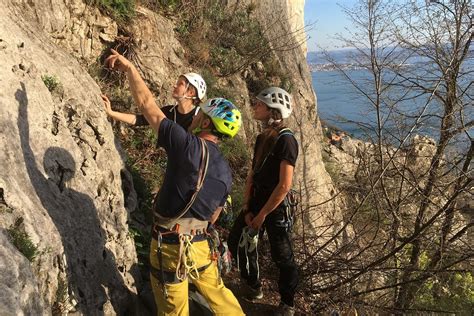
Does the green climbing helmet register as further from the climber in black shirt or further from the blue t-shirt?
the climber in black shirt

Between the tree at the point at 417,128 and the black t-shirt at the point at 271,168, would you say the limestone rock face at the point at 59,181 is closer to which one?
the black t-shirt at the point at 271,168

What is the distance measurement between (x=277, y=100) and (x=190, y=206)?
1.50 metres

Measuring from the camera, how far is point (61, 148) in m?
3.34

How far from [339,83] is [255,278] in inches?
183

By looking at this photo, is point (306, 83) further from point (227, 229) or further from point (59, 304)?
point (59, 304)

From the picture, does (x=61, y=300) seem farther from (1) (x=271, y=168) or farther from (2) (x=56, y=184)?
(1) (x=271, y=168)

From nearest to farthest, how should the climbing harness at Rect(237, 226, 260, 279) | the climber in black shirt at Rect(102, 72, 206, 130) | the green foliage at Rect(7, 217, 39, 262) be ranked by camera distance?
the green foliage at Rect(7, 217, 39, 262), the climber in black shirt at Rect(102, 72, 206, 130), the climbing harness at Rect(237, 226, 260, 279)

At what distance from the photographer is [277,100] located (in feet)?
12.3

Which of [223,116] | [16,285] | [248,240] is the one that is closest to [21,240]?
[16,285]

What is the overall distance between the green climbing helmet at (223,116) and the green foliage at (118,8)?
4.48 meters

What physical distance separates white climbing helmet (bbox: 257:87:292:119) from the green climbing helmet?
3.31ft

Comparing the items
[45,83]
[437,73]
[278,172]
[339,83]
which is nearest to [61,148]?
[45,83]

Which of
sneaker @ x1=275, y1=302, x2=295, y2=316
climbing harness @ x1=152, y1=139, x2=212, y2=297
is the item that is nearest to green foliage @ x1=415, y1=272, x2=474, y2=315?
sneaker @ x1=275, y1=302, x2=295, y2=316

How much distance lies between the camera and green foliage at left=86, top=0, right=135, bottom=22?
6352 millimetres
